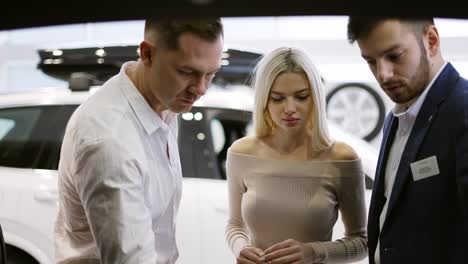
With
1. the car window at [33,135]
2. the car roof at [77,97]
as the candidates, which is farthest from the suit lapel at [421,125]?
the car window at [33,135]

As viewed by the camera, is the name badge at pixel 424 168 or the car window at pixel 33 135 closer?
the name badge at pixel 424 168

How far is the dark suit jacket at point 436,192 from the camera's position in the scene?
1179 millimetres

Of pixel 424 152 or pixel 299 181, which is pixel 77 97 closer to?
pixel 299 181

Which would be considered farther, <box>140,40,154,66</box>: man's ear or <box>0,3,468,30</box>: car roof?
<box>140,40,154,66</box>: man's ear

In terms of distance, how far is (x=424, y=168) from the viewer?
4.04 ft

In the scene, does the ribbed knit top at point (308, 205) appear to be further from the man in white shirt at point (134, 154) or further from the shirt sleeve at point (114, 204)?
the shirt sleeve at point (114, 204)

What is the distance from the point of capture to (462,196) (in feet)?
3.76

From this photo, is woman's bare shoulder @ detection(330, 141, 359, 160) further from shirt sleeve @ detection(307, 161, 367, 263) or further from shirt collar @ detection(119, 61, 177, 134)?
shirt collar @ detection(119, 61, 177, 134)

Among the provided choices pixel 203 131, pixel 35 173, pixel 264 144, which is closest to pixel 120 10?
pixel 264 144

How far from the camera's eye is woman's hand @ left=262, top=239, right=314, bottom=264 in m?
1.66

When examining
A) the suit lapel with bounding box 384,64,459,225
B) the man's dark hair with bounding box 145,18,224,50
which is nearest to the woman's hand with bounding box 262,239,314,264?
the suit lapel with bounding box 384,64,459,225

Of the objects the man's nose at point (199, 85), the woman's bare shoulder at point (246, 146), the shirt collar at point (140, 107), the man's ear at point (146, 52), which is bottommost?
the woman's bare shoulder at point (246, 146)

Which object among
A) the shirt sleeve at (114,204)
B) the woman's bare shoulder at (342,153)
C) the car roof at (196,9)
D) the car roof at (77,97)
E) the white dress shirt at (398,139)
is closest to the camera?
the car roof at (196,9)

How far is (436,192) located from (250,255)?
63 cm
